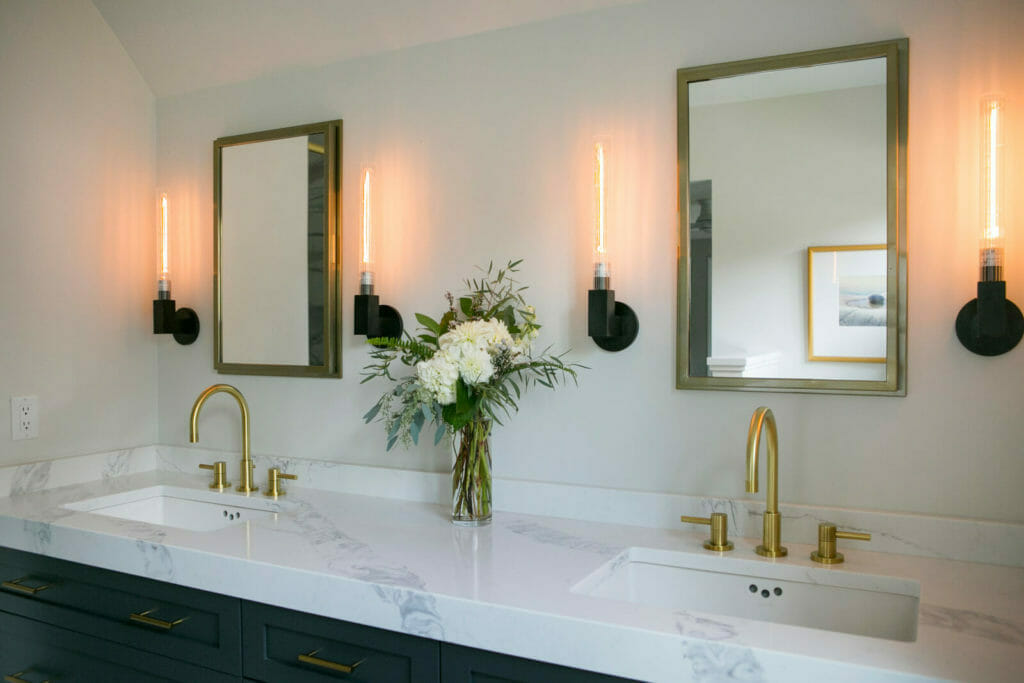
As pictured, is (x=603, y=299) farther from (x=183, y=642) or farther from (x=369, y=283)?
(x=183, y=642)

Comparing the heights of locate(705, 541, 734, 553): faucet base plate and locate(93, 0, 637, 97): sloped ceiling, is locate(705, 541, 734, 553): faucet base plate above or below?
below

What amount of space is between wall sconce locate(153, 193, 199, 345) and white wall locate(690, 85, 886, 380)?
5.47 ft

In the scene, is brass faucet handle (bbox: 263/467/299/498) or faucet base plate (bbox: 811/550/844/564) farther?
brass faucet handle (bbox: 263/467/299/498)

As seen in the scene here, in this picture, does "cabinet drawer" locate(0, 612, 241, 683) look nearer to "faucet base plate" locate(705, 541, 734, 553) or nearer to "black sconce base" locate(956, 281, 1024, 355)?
"faucet base plate" locate(705, 541, 734, 553)

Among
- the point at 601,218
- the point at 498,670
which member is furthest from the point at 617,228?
the point at 498,670

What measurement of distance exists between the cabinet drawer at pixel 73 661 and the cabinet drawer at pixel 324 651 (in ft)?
0.38

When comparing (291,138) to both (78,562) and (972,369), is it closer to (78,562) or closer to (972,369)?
(78,562)

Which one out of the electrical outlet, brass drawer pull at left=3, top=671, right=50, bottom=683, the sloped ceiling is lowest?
brass drawer pull at left=3, top=671, right=50, bottom=683

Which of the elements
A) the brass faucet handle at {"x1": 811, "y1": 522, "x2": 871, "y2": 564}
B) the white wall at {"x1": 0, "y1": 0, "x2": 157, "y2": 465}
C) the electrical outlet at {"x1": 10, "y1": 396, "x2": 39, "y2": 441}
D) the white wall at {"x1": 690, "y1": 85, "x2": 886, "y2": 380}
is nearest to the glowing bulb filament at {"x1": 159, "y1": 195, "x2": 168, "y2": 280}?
the white wall at {"x1": 0, "y1": 0, "x2": 157, "y2": 465}

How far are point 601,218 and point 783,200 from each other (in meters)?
0.40

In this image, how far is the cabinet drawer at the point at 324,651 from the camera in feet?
4.61

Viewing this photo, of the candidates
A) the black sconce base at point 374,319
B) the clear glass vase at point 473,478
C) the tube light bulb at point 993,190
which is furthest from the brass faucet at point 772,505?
the black sconce base at point 374,319

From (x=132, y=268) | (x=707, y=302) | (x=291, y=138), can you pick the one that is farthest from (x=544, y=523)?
(x=132, y=268)

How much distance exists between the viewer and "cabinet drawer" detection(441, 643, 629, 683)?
4.13 feet
